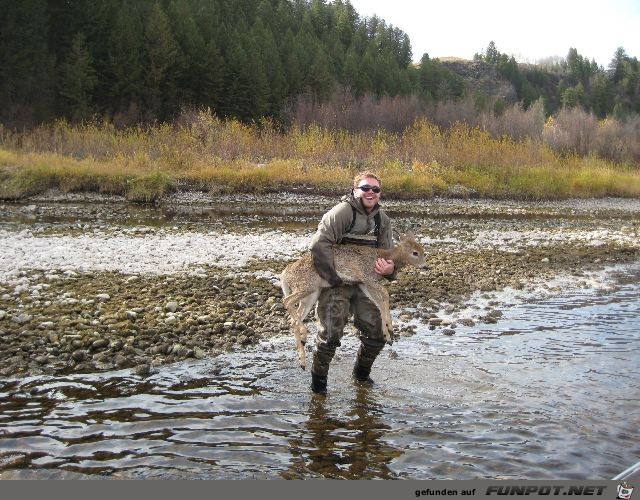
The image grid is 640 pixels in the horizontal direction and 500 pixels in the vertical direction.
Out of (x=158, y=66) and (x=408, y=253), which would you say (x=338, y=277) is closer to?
(x=408, y=253)

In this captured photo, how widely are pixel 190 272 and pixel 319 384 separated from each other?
5719mm

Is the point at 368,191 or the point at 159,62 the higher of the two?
the point at 159,62

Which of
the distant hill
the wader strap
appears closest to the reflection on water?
the wader strap

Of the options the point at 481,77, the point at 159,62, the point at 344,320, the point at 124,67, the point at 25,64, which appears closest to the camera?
the point at 344,320

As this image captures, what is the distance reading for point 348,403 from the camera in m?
6.64

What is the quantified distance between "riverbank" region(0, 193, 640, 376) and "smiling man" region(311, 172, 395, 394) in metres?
1.94

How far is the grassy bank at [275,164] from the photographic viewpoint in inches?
1060

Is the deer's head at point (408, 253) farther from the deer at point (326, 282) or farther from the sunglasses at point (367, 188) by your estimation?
the sunglasses at point (367, 188)

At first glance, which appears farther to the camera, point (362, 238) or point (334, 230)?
point (362, 238)

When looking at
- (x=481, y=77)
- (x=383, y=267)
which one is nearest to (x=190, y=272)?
(x=383, y=267)

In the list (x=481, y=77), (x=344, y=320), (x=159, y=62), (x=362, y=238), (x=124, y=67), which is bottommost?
(x=344, y=320)

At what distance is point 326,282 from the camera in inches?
255

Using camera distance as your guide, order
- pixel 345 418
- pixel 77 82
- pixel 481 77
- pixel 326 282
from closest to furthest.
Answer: pixel 345 418
pixel 326 282
pixel 77 82
pixel 481 77

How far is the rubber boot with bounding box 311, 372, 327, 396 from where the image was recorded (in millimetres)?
6754
